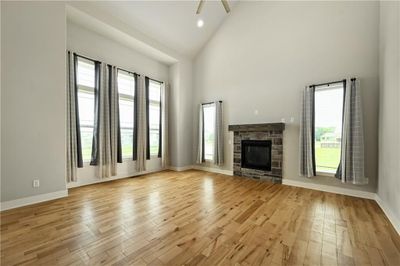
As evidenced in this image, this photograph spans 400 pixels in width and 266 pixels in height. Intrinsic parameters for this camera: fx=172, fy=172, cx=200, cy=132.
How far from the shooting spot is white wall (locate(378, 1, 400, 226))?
2288 mm

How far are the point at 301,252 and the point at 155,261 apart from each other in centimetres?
141

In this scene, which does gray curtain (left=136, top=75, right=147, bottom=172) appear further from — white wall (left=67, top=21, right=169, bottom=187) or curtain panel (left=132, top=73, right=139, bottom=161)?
white wall (left=67, top=21, right=169, bottom=187)

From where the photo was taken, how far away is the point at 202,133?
5.71 meters

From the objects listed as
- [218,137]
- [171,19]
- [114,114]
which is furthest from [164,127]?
[171,19]

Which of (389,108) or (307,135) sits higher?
(389,108)

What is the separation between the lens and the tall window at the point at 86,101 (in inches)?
153

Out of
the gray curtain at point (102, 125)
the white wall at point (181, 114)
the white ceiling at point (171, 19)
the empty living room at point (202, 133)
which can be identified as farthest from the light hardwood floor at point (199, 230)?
the white ceiling at point (171, 19)

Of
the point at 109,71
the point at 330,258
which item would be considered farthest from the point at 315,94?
the point at 109,71

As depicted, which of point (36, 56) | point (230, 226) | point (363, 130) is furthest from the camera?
point (363, 130)

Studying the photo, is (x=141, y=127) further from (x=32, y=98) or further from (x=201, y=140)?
(x=32, y=98)

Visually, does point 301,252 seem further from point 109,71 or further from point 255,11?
point 255,11

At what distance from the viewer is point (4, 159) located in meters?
2.65

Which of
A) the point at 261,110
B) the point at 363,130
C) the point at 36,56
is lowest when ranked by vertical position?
the point at 363,130

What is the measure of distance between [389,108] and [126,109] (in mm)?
5340
